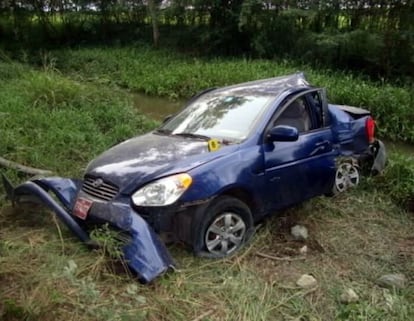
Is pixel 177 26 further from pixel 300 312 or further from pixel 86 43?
pixel 300 312

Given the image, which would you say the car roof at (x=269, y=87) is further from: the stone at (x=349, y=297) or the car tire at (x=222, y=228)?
the stone at (x=349, y=297)

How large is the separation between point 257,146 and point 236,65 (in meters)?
9.47

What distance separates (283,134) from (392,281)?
145 centimetres

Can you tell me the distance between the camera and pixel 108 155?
13.4 ft

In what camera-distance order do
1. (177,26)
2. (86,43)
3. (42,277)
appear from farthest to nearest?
(86,43) < (177,26) < (42,277)

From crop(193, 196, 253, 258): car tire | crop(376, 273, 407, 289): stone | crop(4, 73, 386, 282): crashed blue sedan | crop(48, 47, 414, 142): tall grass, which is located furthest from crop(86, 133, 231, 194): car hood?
crop(48, 47, 414, 142): tall grass

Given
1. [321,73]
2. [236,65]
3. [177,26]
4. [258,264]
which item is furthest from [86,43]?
[258,264]

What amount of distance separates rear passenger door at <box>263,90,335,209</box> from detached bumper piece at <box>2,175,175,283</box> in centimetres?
128

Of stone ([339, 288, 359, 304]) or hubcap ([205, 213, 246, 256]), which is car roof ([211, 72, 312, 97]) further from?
stone ([339, 288, 359, 304])

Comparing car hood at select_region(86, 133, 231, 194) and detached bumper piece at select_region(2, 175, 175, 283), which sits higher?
car hood at select_region(86, 133, 231, 194)

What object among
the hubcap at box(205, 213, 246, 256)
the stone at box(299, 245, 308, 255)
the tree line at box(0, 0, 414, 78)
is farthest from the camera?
the tree line at box(0, 0, 414, 78)

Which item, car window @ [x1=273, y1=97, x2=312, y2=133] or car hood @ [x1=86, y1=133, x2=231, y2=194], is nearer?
car hood @ [x1=86, y1=133, x2=231, y2=194]

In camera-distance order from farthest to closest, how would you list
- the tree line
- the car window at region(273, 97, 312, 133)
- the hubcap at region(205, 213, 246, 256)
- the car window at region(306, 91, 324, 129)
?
the tree line
the car window at region(306, 91, 324, 129)
the car window at region(273, 97, 312, 133)
the hubcap at region(205, 213, 246, 256)

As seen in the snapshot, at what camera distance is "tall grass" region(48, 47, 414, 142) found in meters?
8.66
